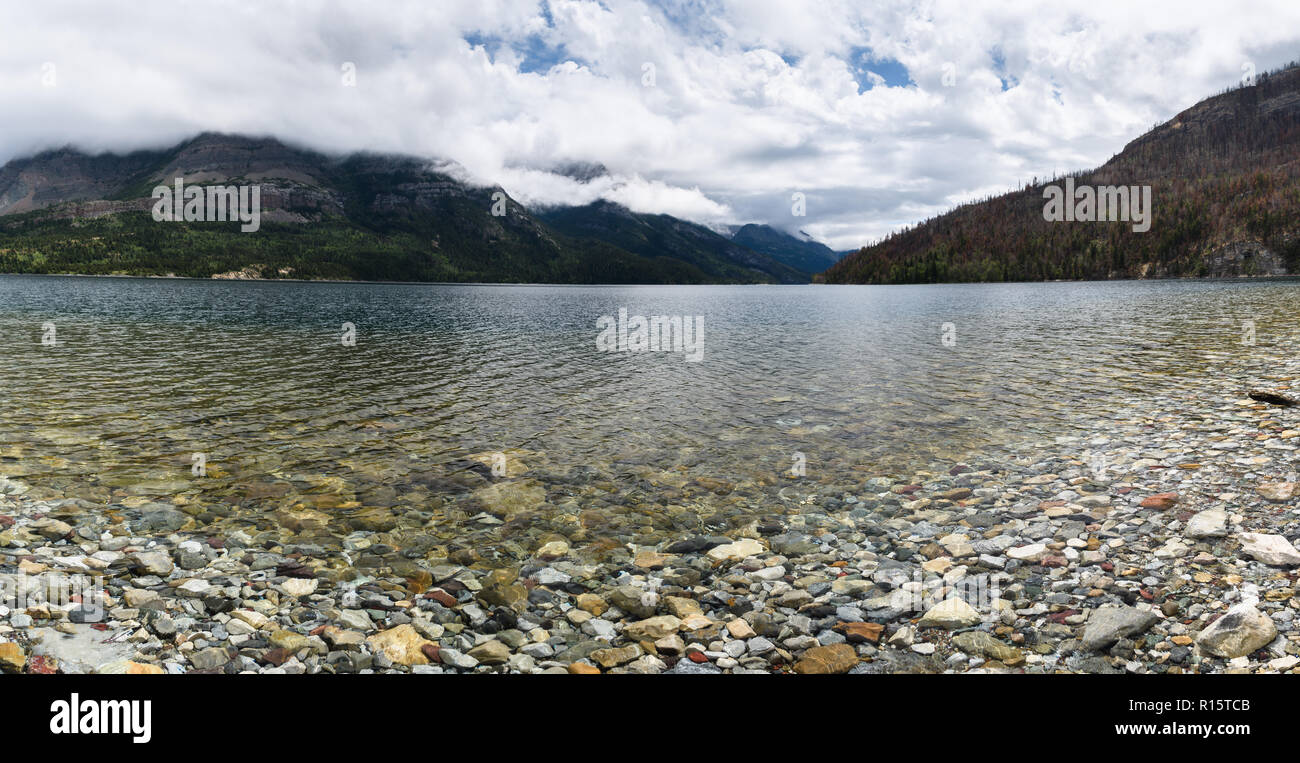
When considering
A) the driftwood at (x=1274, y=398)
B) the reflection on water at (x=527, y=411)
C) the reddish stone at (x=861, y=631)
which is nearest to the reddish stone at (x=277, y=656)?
the reflection on water at (x=527, y=411)

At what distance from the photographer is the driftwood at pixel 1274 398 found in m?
20.4

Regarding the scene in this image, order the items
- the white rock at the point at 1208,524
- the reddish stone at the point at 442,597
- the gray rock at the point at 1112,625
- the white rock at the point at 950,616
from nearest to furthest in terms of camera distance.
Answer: the gray rock at the point at 1112,625 < the white rock at the point at 950,616 < the reddish stone at the point at 442,597 < the white rock at the point at 1208,524

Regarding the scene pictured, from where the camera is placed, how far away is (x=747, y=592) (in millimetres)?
9781

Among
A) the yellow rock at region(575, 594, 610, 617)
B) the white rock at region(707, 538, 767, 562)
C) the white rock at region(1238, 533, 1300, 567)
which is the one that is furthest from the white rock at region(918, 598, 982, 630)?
the white rock at region(1238, 533, 1300, 567)

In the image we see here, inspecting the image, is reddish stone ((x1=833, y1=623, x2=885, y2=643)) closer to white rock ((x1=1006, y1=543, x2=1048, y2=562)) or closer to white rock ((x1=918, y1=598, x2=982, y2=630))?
white rock ((x1=918, y1=598, x2=982, y2=630))

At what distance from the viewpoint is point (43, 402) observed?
24.5 m

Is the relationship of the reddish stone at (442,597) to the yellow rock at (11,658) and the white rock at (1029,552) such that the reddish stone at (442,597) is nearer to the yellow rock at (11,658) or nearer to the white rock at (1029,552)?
the yellow rock at (11,658)

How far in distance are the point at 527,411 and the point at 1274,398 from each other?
90.1ft

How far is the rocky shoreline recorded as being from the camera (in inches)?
300

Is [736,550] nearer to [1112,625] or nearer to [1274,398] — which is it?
[1112,625]

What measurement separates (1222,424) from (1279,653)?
16.3m

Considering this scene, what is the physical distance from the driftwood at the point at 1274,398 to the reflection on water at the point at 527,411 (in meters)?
3.72
